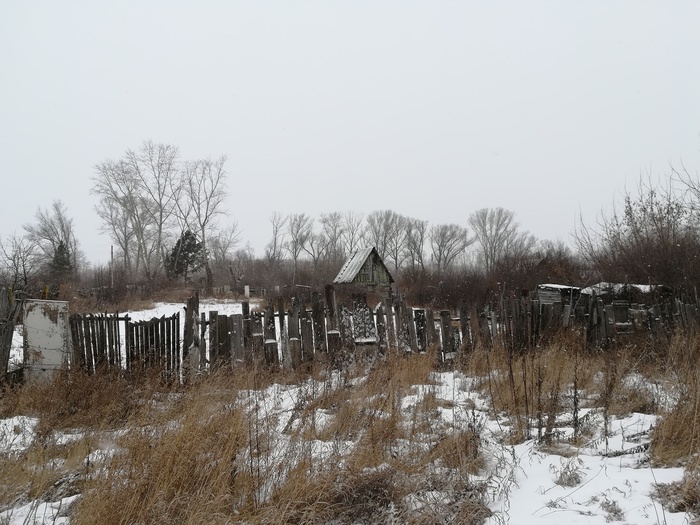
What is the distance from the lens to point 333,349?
291 inches

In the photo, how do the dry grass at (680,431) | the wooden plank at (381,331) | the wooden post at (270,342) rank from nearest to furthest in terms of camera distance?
the dry grass at (680,431), the wooden post at (270,342), the wooden plank at (381,331)

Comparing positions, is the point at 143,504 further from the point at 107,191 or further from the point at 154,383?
the point at 107,191

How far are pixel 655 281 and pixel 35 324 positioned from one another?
12.9 metres

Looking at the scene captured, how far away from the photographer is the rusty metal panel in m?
6.61

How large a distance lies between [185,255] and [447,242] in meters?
45.3

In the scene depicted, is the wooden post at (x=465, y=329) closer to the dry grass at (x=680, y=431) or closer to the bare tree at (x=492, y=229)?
the dry grass at (x=680, y=431)

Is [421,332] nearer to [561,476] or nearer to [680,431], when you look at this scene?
[680,431]

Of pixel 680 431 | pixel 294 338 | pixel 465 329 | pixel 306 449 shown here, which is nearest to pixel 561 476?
pixel 680 431

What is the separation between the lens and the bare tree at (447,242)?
75463mm

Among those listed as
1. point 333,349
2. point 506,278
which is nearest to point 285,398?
point 333,349

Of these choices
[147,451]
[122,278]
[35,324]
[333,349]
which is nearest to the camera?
[147,451]

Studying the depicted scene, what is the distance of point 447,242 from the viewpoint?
75.7m

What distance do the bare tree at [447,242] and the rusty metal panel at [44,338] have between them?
70522mm

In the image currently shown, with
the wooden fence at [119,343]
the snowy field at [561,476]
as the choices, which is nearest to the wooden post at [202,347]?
the wooden fence at [119,343]
